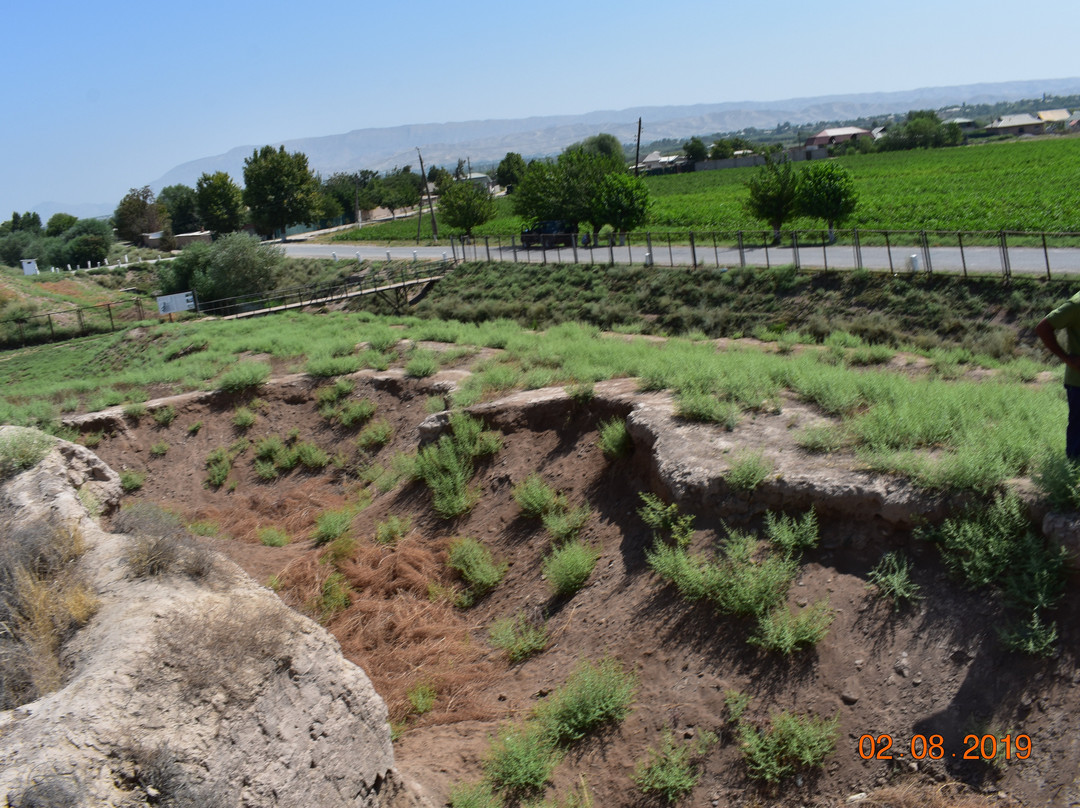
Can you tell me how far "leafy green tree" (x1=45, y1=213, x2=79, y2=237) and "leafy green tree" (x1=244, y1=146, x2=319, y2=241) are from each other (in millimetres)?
35490

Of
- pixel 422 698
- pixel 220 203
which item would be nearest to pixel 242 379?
pixel 422 698

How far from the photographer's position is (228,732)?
5.49 meters

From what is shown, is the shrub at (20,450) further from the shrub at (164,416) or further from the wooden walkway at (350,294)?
the wooden walkway at (350,294)

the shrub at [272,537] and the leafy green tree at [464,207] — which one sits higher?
the leafy green tree at [464,207]

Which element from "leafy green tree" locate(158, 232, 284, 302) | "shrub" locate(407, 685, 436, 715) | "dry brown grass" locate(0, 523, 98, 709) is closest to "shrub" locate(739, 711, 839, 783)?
"shrub" locate(407, 685, 436, 715)

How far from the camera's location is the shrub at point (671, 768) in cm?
630

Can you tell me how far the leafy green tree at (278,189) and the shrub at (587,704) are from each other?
8100 cm

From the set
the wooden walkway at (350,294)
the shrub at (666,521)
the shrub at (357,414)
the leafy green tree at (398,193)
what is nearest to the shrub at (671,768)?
the shrub at (666,521)

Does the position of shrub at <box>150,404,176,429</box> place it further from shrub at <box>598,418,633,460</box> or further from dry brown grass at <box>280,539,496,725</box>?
shrub at <box>598,418,633,460</box>

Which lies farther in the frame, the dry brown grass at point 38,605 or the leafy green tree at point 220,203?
the leafy green tree at point 220,203

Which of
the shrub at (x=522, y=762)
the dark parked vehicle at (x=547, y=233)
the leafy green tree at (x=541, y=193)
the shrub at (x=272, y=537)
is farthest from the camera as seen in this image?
the leafy green tree at (x=541, y=193)

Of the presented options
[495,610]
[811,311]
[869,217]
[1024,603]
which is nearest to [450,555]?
[495,610]

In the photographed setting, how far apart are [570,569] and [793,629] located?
119 inches

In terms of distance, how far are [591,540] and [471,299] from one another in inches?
1189
